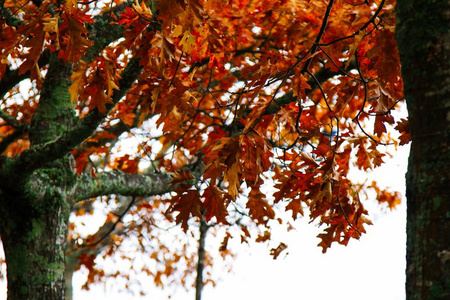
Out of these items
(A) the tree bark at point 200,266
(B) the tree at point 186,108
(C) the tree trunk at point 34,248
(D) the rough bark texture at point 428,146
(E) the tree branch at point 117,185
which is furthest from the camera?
(A) the tree bark at point 200,266

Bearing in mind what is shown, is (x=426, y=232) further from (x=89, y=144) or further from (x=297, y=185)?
(x=89, y=144)

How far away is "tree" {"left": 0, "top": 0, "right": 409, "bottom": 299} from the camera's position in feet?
7.88

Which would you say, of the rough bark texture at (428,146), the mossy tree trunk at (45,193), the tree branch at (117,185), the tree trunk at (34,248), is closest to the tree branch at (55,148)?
the mossy tree trunk at (45,193)

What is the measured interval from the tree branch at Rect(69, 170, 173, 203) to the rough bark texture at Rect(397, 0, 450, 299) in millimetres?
3060

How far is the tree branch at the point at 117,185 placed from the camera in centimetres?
434

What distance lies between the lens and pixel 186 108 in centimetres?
273

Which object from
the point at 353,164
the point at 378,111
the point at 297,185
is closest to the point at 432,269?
the point at 378,111

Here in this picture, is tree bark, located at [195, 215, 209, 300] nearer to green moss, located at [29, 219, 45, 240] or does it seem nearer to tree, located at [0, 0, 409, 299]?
tree, located at [0, 0, 409, 299]

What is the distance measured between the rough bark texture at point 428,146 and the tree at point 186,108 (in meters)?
0.71

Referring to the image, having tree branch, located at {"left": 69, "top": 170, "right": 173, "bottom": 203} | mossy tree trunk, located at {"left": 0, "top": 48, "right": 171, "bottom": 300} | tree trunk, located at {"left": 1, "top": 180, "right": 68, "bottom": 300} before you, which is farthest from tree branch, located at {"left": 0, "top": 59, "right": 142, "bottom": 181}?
→ tree branch, located at {"left": 69, "top": 170, "right": 173, "bottom": 203}

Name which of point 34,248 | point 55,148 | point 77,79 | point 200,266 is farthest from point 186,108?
point 200,266

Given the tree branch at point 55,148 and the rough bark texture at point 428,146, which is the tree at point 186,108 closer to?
the tree branch at point 55,148

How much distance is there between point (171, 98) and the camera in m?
2.69

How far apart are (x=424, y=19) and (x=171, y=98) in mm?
1618
